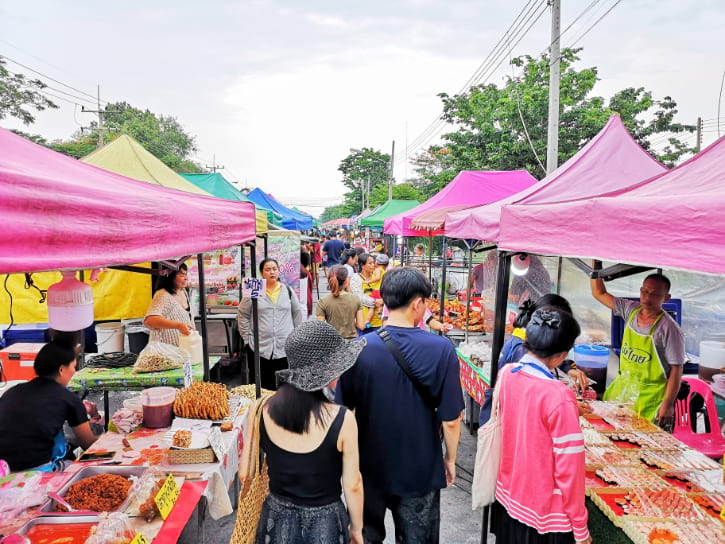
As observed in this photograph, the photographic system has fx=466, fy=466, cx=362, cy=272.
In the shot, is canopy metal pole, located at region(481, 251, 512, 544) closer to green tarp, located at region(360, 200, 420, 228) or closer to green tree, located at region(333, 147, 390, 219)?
green tarp, located at region(360, 200, 420, 228)

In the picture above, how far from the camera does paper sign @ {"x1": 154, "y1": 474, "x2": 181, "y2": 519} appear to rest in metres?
2.31

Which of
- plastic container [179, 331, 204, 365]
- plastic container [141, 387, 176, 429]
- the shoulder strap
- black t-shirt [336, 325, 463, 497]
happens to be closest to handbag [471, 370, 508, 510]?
black t-shirt [336, 325, 463, 497]

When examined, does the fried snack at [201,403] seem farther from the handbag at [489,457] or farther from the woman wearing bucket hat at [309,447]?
the handbag at [489,457]

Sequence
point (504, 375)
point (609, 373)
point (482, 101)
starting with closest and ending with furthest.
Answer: point (504, 375) < point (609, 373) < point (482, 101)

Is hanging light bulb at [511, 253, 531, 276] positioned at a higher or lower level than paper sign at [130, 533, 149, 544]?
higher

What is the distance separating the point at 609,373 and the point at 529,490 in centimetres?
345

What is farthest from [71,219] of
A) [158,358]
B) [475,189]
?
[475,189]

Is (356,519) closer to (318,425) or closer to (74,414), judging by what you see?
(318,425)

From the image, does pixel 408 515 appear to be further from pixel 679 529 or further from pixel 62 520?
pixel 62 520

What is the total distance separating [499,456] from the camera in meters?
2.36

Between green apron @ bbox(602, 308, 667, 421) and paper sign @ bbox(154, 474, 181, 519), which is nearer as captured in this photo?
paper sign @ bbox(154, 474, 181, 519)

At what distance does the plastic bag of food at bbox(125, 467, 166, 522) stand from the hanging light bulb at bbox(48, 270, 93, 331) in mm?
1044

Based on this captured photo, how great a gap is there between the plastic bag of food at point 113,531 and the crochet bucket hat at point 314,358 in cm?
101

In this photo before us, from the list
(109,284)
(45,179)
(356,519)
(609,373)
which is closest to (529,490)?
(356,519)
